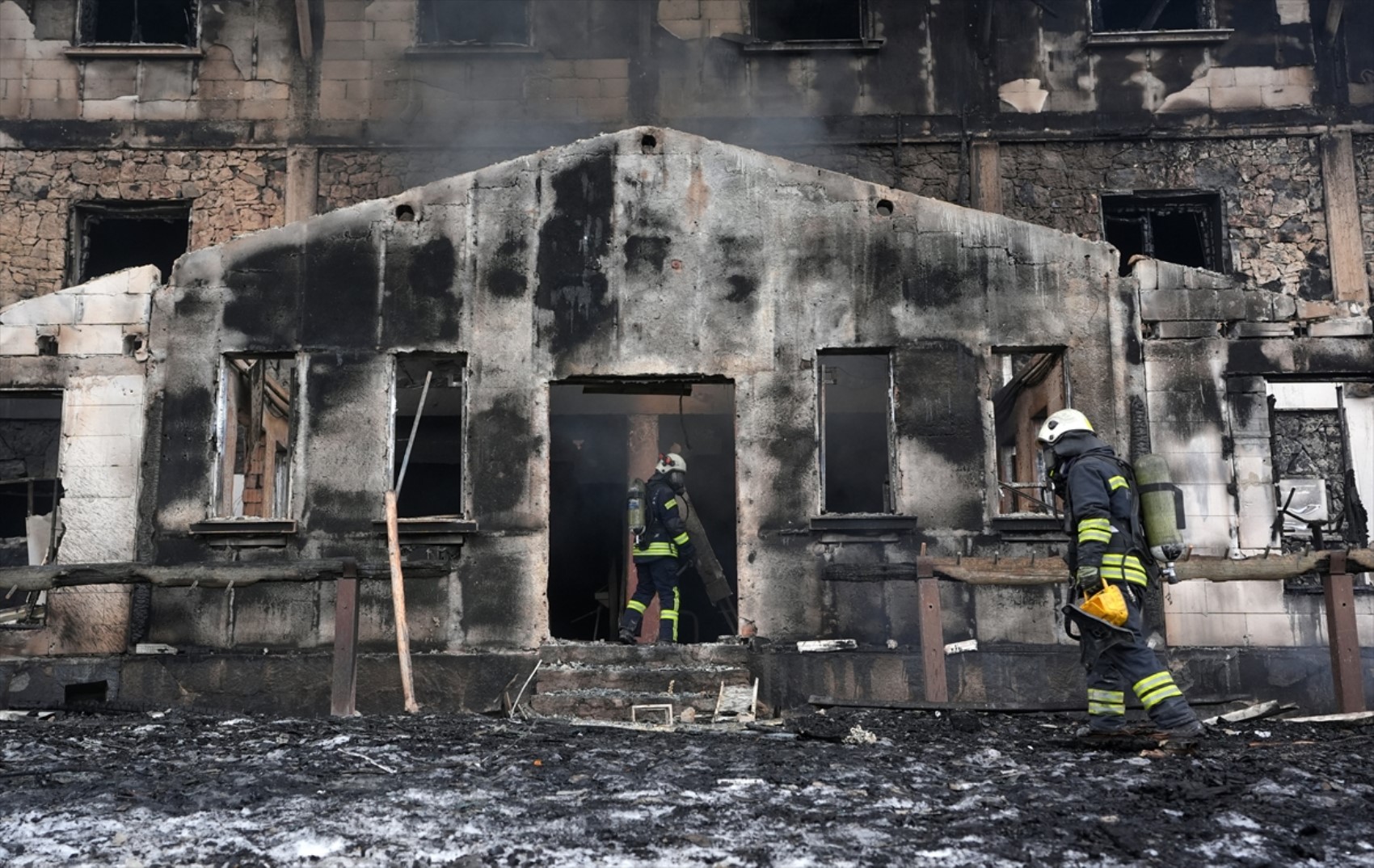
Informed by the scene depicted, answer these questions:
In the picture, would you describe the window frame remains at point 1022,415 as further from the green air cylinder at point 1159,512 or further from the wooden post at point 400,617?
the wooden post at point 400,617

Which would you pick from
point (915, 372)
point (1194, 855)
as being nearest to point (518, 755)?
point (1194, 855)

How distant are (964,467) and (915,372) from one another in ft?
3.04

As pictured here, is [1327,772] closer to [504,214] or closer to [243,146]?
[504,214]

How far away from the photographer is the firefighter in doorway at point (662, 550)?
12.1 metres

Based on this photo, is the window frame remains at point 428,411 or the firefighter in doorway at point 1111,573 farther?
the window frame remains at point 428,411

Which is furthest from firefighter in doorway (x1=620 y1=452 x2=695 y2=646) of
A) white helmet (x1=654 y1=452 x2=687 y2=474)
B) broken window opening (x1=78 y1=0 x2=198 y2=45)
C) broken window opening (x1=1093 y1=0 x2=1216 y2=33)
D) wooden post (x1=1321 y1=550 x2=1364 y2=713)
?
broken window opening (x1=78 y1=0 x2=198 y2=45)

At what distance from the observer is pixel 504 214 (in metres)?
12.0

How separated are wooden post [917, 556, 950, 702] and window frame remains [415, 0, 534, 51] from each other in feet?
31.3

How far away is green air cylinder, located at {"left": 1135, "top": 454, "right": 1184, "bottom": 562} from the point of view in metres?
7.94

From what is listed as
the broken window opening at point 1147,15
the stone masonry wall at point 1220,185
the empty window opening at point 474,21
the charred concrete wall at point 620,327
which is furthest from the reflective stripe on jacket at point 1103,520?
the empty window opening at point 474,21

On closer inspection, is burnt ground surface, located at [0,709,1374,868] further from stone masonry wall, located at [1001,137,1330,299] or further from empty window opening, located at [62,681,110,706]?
stone masonry wall, located at [1001,137,1330,299]

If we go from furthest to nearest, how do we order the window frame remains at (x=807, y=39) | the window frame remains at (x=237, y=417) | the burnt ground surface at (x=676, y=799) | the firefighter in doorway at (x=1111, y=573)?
the window frame remains at (x=807, y=39), the window frame remains at (x=237, y=417), the firefighter in doorway at (x=1111, y=573), the burnt ground surface at (x=676, y=799)

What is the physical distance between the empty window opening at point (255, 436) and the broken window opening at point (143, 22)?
17.1 ft

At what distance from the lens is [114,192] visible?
1625cm
